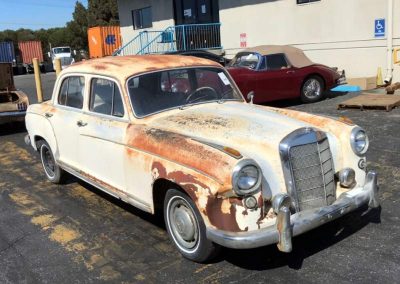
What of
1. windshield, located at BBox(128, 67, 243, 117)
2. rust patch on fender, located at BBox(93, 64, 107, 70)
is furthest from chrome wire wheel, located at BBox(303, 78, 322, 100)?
rust patch on fender, located at BBox(93, 64, 107, 70)

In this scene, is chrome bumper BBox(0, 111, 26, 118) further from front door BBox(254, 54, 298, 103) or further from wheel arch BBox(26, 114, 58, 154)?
front door BBox(254, 54, 298, 103)

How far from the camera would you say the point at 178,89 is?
4945 millimetres

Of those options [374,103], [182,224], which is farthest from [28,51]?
[182,224]

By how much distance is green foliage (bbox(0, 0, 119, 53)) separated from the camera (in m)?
52.6

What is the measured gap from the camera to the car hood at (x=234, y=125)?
3803 mm

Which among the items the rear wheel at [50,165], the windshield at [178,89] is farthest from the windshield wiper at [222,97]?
the rear wheel at [50,165]

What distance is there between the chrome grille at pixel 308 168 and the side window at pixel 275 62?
7.23 meters

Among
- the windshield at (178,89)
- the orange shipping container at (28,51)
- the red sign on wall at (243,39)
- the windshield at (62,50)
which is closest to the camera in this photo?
the windshield at (178,89)

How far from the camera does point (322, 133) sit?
394cm

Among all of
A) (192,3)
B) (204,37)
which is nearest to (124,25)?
(192,3)

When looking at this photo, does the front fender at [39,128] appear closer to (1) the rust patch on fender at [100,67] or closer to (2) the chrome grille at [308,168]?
(1) the rust patch on fender at [100,67]

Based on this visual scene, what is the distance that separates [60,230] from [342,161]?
284cm

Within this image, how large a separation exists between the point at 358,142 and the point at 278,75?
22.9ft

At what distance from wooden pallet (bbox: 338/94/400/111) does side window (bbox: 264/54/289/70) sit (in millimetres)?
1748
